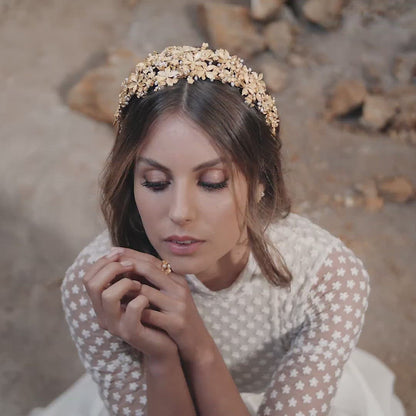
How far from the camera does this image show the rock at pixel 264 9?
4.71 meters

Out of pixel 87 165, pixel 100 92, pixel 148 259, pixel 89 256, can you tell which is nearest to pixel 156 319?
pixel 148 259

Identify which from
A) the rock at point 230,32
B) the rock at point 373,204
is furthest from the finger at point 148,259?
the rock at point 230,32

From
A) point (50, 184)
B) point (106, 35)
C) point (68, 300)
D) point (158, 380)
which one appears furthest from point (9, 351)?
point (106, 35)

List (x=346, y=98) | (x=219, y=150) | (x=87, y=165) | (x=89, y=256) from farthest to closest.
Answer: (x=346, y=98) → (x=87, y=165) → (x=89, y=256) → (x=219, y=150)

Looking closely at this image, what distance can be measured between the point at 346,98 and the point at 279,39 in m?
0.77

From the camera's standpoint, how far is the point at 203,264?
1658 mm

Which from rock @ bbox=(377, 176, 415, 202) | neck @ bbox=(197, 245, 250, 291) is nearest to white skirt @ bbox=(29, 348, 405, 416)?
neck @ bbox=(197, 245, 250, 291)

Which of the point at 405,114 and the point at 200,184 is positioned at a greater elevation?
the point at 405,114

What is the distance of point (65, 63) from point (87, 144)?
0.84m

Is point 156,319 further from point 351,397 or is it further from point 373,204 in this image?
point 373,204

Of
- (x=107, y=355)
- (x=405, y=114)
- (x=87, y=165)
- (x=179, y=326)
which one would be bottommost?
(x=107, y=355)

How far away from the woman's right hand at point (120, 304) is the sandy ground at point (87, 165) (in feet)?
5.51

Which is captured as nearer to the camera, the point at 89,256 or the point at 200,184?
the point at 200,184

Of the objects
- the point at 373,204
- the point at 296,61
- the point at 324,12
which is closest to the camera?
the point at 373,204
